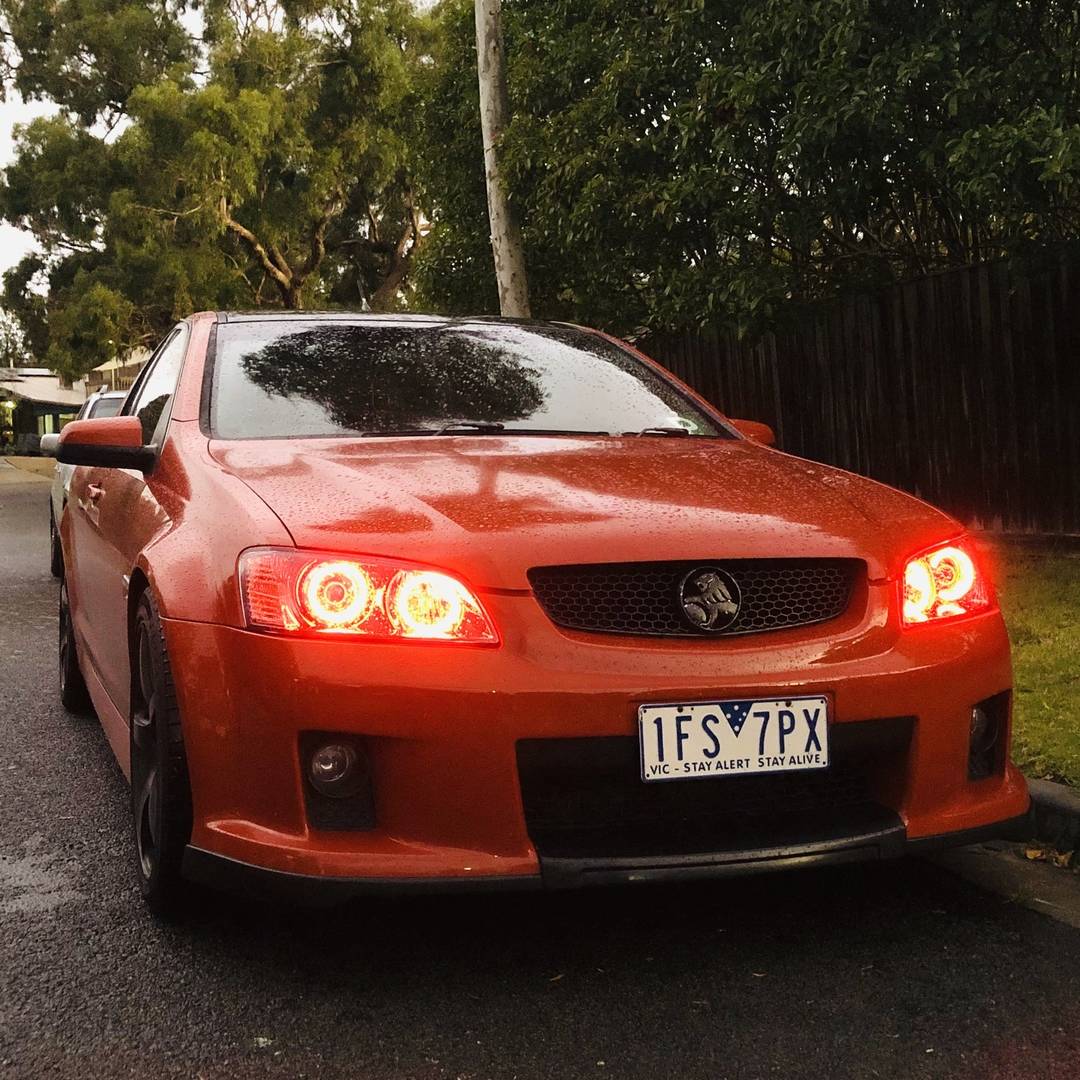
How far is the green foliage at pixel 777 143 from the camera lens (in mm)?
7281

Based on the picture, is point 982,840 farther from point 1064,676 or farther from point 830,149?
point 830,149

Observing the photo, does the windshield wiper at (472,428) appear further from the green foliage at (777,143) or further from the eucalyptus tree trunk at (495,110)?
the eucalyptus tree trunk at (495,110)

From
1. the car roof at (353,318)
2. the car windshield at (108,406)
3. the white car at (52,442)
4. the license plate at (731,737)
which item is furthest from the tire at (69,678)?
the license plate at (731,737)

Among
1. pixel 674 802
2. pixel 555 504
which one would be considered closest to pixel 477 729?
pixel 674 802

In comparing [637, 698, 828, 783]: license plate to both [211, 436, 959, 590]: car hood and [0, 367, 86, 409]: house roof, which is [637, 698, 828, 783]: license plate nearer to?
[211, 436, 959, 590]: car hood

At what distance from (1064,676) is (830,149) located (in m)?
3.61

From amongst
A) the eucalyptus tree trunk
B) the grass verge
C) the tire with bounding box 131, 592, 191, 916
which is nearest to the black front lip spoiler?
the tire with bounding box 131, 592, 191, 916

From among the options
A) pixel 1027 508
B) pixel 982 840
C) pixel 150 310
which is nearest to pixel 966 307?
pixel 1027 508

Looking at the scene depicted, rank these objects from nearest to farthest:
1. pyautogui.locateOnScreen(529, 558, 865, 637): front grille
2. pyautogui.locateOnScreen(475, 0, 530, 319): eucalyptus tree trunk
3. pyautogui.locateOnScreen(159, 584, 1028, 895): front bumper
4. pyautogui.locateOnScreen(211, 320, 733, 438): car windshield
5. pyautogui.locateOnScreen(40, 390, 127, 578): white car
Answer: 1. pyautogui.locateOnScreen(159, 584, 1028, 895): front bumper
2. pyautogui.locateOnScreen(529, 558, 865, 637): front grille
3. pyautogui.locateOnScreen(211, 320, 733, 438): car windshield
4. pyautogui.locateOnScreen(40, 390, 127, 578): white car
5. pyautogui.locateOnScreen(475, 0, 530, 319): eucalyptus tree trunk

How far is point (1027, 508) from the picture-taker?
32.6ft

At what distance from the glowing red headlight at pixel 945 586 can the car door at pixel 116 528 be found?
1713 mm

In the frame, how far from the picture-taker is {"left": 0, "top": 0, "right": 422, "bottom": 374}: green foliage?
29.6m

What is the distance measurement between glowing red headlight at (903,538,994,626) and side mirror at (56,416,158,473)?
1.94m

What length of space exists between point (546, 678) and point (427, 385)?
1581 millimetres
